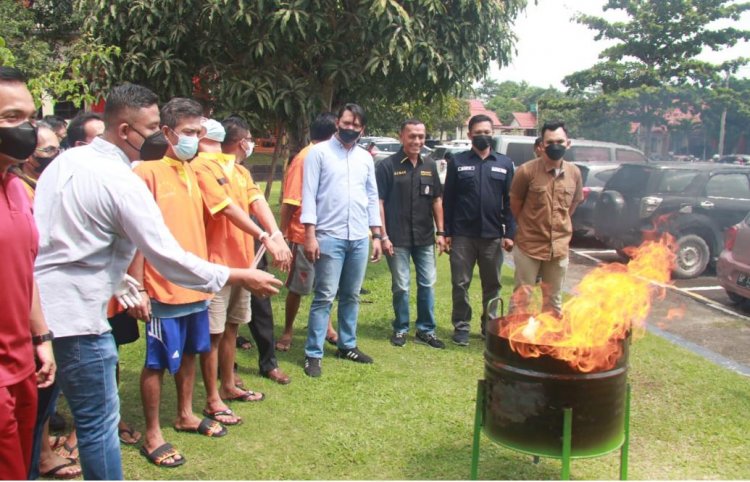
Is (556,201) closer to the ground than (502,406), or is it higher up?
higher up

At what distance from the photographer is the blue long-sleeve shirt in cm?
537

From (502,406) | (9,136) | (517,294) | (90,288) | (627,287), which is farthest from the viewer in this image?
(517,294)

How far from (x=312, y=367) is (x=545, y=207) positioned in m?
2.37

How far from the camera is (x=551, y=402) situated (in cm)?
319

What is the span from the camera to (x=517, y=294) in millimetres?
5801

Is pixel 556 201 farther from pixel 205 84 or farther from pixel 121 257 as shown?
pixel 205 84

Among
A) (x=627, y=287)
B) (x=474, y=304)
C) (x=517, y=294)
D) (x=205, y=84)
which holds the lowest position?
(x=474, y=304)

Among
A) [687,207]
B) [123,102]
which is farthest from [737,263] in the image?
[123,102]

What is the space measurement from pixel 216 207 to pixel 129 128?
1397 mm

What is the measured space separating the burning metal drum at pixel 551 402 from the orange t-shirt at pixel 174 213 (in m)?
1.77

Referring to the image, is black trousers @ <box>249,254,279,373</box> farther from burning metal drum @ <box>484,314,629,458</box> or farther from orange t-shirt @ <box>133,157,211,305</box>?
burning metal drum @ <box>484,314,629,458</box>

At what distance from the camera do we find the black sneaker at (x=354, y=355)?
5777 mm

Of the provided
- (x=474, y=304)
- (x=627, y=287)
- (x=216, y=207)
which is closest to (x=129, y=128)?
(x=216, y=207)

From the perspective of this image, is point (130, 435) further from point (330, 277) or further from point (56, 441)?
point (330, 277)
